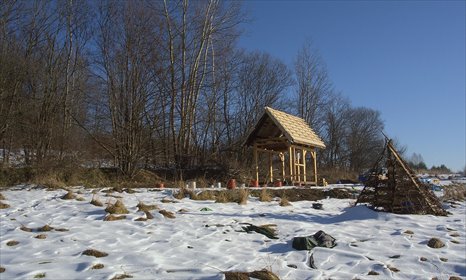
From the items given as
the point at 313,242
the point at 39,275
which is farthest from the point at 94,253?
the point at 313,242

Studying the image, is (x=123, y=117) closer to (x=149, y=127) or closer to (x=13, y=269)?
(x=149, y=127)

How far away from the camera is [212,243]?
737 centimetres

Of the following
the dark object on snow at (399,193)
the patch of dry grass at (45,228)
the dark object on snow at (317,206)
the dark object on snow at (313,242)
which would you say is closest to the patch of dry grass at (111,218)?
the patch of dry grass at (45,228)

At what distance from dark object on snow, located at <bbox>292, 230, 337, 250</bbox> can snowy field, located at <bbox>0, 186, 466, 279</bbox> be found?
0.50 ft

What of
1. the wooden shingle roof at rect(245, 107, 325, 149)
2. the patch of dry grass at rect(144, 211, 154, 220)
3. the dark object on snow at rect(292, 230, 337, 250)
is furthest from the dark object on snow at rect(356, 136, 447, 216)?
the wooden shingle roof at rect(245, 107, 325, 149)

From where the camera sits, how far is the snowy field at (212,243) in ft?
19.7

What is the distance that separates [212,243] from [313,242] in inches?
69.9

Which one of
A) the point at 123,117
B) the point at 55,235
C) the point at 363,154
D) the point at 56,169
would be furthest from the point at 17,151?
the point at 363,154

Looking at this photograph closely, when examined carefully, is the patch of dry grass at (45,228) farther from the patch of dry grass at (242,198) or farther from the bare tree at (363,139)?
the bare tree at (363,139)

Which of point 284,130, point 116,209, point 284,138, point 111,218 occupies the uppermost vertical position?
point 284,130

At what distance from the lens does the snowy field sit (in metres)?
6.02

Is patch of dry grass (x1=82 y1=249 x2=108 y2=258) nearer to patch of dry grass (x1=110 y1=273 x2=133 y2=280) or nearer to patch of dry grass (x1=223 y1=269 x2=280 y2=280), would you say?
patch of dry grass (x1=110 y1=273 x2=133 y2=280)

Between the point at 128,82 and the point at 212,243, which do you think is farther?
the point at 128,82

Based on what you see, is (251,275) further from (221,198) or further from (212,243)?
(221,198)
